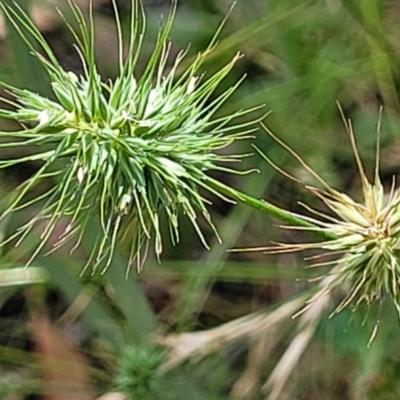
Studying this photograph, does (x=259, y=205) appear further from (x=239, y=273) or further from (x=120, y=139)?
(x=239, y=273)

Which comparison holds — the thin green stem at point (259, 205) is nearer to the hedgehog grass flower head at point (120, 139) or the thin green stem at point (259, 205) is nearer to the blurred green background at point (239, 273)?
the hedgehog grass flower head at point (120, 139)

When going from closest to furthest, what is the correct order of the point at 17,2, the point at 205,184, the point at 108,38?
the point at 205,184 → the point at 17,2 → the point at 108,38

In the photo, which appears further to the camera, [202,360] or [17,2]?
[202,360]

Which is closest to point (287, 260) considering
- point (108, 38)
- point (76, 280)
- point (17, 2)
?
point (76, 280)

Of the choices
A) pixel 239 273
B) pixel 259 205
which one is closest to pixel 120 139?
pixel 259 205

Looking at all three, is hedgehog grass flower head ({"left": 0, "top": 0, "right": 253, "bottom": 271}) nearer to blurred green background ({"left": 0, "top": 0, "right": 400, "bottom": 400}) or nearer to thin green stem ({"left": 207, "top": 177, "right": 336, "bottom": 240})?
thin green stem ({"left": 207, "top": 177, "right": 336, "bottom": 240})

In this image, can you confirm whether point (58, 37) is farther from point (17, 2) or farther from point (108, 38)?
Result: point (17, 2)

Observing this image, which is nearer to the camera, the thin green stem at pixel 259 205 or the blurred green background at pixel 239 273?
the thin green stem at pixel 259 205

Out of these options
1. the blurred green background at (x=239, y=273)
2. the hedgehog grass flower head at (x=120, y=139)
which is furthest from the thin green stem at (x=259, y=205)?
the blurred green background at (x=239, y=273)
